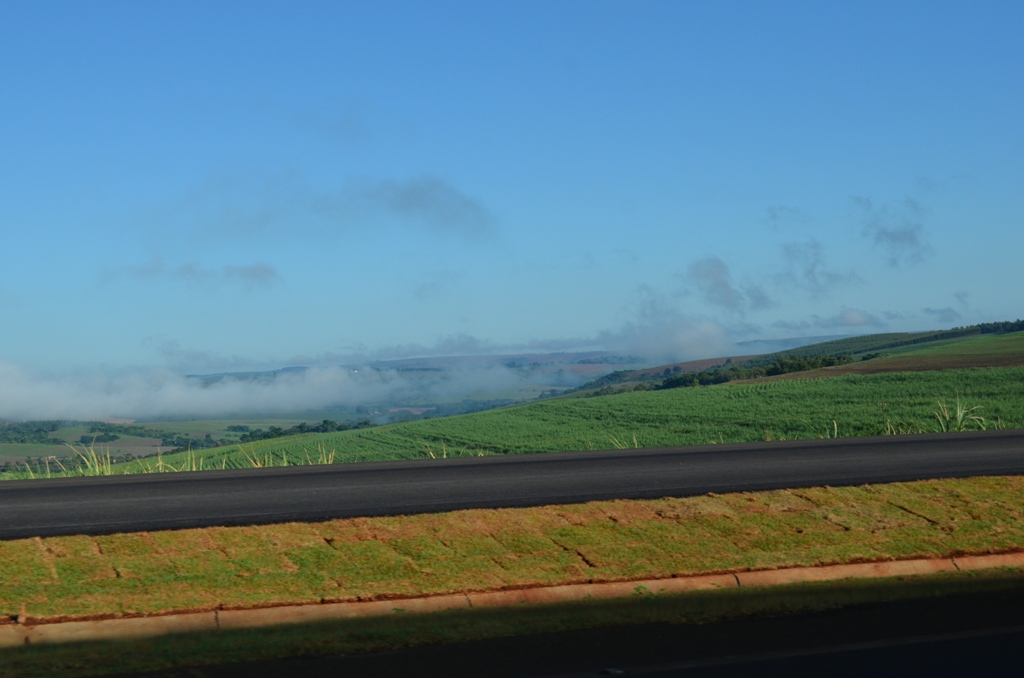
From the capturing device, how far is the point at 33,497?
14484 millimetres

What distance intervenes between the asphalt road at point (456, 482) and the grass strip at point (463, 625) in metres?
3.67

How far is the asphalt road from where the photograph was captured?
489 inches

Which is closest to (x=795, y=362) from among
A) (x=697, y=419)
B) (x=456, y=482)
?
(x=697, y=419)

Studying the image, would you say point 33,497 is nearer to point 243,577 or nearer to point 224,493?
point 224,493

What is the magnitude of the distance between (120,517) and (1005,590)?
9701 millimetres

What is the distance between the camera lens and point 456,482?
1491cm

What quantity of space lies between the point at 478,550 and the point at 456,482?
183 inches

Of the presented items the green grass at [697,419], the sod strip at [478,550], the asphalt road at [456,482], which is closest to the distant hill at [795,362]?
the green grass at [697,419]

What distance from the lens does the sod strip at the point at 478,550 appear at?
8.95 meters

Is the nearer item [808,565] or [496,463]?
[808,565]

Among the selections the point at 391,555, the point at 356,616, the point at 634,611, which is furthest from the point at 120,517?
the point at 634,611

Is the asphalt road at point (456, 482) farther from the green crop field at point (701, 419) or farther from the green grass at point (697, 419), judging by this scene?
the green crop field at point (701, 419)

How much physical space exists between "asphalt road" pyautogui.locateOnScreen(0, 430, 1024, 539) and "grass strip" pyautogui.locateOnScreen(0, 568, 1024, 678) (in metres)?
3.67

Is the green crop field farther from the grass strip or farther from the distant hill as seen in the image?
the grass strip
